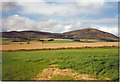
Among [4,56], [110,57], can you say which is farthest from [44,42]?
[110,57]

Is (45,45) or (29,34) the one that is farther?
(29,34)

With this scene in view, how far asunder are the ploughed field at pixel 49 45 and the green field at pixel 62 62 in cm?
35

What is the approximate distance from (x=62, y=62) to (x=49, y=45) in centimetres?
164

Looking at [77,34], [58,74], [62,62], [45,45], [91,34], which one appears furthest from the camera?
[77,34]

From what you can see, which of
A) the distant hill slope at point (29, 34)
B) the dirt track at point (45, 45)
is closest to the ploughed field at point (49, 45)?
the dirt track at point (45, 45)

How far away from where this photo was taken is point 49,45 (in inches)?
259

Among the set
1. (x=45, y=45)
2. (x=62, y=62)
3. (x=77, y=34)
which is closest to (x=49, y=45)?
(x=45, y=45)

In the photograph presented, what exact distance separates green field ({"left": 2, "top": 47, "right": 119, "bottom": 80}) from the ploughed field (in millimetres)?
350

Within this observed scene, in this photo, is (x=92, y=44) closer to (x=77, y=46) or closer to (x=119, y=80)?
(x=77, y=46)

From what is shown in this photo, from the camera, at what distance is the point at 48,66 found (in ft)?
17.1

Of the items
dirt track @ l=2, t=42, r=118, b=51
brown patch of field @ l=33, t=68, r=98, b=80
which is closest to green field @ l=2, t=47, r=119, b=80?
brown patch of field @ l=33, t=68, r=98, b=80

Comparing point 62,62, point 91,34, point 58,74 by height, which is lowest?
point 58,74

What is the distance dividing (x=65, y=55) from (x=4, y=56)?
3.21 m

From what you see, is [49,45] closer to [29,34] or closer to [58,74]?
[29,34]
